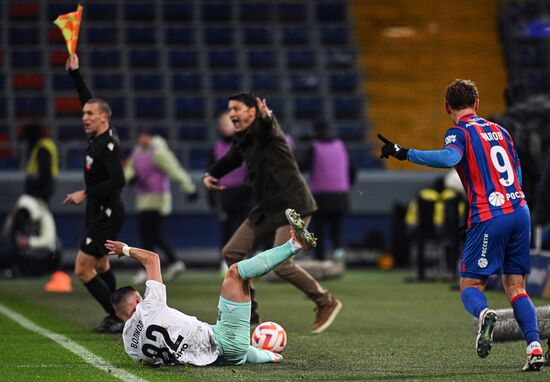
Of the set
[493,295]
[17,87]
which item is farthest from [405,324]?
[17,87]

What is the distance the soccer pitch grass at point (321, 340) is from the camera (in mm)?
7789

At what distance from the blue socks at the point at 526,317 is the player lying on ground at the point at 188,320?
4.37ft

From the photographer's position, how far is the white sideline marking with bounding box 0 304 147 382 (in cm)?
774

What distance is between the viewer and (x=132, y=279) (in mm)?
17266

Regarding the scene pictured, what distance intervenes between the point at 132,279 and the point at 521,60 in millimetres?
9888

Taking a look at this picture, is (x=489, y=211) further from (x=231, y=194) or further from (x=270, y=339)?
(x=231, y=194)

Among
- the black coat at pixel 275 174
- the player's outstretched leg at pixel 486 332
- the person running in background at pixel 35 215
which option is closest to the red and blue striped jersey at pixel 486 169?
the player's outstretched leg at pixel 486 332

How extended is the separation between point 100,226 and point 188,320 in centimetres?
273

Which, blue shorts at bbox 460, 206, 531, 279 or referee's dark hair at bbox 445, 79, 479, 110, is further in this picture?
referee's dark hair at bbox 445, 79, 479, 110

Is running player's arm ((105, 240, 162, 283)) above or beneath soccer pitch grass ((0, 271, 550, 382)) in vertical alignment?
above

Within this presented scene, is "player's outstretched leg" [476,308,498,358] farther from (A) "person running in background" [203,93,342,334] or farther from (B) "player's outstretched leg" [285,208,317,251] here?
(A) "person running in background" [203,93,342,334]

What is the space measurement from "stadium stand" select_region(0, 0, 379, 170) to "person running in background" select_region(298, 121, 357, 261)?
3687 mm

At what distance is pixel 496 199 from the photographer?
7832 millimetres

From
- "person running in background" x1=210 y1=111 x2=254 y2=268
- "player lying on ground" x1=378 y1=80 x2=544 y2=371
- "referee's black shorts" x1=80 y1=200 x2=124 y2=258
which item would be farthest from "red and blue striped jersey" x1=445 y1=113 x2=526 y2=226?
"person running in background" x1=210 y1=111 x2=254 y2=268
